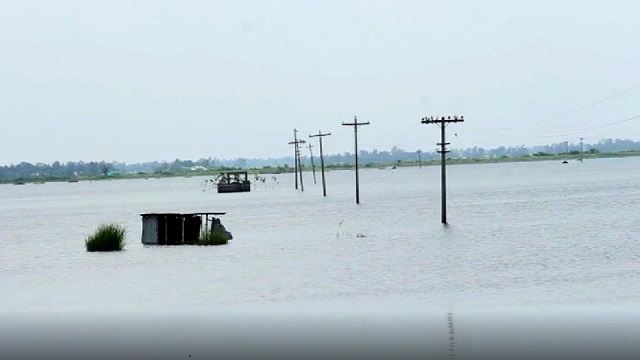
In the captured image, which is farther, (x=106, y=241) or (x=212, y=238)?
A: (x=212, y=238)

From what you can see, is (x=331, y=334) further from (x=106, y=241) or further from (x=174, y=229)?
(x=174, y=229)

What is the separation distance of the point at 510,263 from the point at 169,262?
15152mm

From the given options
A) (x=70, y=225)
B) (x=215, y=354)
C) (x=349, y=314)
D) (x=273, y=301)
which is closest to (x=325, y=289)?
(x=273, y=301)

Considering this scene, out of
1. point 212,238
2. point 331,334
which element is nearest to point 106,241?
point 212,238

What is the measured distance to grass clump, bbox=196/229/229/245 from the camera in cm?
6047

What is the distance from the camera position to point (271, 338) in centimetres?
2438

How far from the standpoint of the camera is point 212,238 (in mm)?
60719

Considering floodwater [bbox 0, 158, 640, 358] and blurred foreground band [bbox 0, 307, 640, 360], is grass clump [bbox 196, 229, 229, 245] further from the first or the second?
blurred foreground band [bbox 0, 307, 640, 360]

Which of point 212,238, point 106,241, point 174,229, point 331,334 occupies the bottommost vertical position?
point 212,238

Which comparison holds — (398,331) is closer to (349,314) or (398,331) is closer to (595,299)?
(349,314)

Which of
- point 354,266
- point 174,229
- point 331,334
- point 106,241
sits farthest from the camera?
point 174,229

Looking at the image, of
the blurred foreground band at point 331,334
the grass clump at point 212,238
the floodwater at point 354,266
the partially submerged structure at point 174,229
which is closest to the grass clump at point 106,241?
the floodwater at point 354,266

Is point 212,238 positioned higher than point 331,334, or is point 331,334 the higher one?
point 331,334

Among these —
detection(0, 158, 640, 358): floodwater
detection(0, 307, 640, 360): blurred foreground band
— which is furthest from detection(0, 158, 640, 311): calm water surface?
detection(0, 307, 640, 360): blurred foreground band
